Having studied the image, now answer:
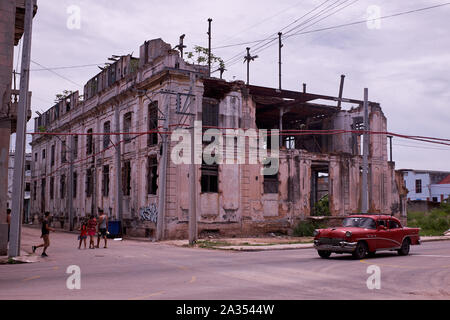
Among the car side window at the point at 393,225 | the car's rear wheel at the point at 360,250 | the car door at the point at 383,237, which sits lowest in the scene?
the car's rear wheel at the point at 360,250

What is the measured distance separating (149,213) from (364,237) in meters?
16.7

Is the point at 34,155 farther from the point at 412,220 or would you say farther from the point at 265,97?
the point at 412,220

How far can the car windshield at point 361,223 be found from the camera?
1683 cm

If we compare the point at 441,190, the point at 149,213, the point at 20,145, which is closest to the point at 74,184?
the point at 149,213

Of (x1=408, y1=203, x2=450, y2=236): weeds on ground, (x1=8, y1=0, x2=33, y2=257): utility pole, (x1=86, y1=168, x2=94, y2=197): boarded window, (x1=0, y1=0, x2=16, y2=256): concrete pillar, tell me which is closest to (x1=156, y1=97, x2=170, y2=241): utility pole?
(x1=0, y1=0, x2=16, y2=256): concrete pillar

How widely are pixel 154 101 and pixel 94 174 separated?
11712 mm

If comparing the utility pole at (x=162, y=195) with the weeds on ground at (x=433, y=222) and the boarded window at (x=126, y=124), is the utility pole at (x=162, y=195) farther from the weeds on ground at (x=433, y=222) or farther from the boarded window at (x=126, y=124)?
the weeds on ground at (x=433, y=222)

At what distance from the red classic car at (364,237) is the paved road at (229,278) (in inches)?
16.0

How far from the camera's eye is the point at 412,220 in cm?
4406

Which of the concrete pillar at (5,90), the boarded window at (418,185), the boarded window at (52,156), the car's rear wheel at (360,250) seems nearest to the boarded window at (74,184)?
the boarded window at (52,156)

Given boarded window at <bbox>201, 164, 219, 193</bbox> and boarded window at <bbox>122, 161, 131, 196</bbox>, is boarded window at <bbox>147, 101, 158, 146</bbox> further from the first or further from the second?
boarded window at <bbox>201, 164, 219, 193</bbox>

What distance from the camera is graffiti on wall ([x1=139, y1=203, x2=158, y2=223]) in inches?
1156

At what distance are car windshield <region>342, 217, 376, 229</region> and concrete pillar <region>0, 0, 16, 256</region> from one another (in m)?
12.6

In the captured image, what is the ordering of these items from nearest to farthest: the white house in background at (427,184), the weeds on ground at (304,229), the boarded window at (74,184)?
the weeds on ground at (304,229), the boarded window at (74,184), the white house in background at (427,184)
